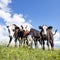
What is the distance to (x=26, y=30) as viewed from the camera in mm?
25688

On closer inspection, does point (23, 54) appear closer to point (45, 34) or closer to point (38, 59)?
point (38, 59)

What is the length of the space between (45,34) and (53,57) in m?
8.04

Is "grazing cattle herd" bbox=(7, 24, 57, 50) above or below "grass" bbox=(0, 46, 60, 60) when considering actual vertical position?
above

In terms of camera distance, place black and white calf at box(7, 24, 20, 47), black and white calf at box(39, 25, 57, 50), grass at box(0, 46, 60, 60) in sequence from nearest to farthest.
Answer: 1. grass at box(0, 46, 60, 60)
2. black and white calf at box(39, 25, 57, 50)
3. black and white calf at box(7, 24, 20, 47)

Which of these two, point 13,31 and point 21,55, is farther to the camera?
point 13,31

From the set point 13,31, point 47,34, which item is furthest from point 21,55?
point 13,31

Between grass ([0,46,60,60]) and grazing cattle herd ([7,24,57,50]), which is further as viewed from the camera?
grazing cattle herd ([7,24,57,50])

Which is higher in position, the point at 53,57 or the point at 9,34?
the point at 9,34

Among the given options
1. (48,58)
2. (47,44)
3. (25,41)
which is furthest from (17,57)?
(47,44)

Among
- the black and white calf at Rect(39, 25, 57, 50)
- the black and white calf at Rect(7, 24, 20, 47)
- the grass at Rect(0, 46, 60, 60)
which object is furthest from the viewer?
the black and white calf at Rect(7, 24, 20, 47)

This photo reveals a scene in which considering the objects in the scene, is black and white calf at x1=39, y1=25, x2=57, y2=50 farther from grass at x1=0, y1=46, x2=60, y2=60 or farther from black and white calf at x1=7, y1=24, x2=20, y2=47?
grass at x1=0, y1=46, x2=60, y2=60

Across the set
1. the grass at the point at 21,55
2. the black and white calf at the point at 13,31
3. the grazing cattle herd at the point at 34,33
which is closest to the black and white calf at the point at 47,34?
the grazing cattle herd at the point at 34,33

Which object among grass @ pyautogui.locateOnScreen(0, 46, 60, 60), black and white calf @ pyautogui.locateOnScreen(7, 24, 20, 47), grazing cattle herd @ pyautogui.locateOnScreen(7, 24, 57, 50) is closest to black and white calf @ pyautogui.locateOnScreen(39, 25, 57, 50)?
grazing cattle herd @ pyautogui.locateOnScreen(7, 24, 57, 50)

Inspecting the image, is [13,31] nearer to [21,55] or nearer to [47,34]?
[47,34]
